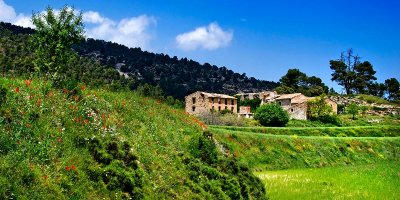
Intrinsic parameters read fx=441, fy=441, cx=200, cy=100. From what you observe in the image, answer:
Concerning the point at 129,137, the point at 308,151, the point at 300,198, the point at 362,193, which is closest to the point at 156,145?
the point at 129,137

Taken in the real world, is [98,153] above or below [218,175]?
above

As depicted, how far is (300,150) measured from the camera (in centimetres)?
5006

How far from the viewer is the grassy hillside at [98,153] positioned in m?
10.0

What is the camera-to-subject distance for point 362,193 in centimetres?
2214

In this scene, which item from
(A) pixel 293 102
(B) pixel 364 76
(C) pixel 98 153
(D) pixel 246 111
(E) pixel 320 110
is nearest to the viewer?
(C) pixel 98 153

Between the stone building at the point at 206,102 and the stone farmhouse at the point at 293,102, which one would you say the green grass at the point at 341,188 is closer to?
the stone farmhouse at the point at 293,102

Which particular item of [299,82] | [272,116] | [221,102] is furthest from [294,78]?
[272,116]

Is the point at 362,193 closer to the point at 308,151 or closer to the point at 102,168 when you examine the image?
the point at 102,168

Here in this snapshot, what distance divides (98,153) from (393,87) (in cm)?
17960

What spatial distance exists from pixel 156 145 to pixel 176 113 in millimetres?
6676

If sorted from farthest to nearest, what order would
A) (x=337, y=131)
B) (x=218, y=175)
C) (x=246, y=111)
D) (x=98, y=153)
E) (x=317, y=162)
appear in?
(x=246, y=111), (x=337, y=131), (x=317, y=162), (x=218, y=175), (x=98, y=153)

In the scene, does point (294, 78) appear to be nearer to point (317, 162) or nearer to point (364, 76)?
point (364, 76)

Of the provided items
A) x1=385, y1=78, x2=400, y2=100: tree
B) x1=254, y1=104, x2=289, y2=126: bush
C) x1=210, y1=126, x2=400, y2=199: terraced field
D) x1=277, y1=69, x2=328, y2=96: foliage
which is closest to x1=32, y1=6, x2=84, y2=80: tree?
x1=210, y1=126, x2=400, y2=199: terraced field

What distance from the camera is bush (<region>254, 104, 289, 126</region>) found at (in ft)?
314
